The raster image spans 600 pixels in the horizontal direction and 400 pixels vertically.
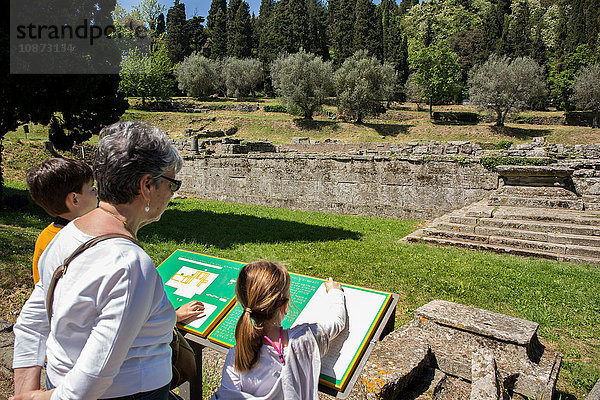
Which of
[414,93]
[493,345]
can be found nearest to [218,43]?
[414,93]

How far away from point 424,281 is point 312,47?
56.6m

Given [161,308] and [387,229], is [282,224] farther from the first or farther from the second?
A: [161,308]

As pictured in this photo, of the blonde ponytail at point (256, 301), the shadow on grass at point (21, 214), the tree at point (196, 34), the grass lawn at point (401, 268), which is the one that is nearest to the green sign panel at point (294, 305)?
the blonde ponytail at point (256, 301)

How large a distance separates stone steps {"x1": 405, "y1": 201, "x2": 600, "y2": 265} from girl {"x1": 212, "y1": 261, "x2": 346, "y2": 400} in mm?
7428

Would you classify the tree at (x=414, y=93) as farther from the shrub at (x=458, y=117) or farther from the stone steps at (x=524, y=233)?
the stone steps at (x=524, y=233)

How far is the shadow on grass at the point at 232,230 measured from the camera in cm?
844

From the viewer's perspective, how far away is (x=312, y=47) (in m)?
56.8

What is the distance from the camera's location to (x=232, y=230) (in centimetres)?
945

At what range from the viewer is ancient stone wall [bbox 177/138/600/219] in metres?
11.5

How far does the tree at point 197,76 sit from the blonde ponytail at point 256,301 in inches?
1940

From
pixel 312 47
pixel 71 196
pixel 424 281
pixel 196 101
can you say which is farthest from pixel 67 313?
pixel 312 47

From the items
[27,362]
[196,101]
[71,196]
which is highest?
[196,101]

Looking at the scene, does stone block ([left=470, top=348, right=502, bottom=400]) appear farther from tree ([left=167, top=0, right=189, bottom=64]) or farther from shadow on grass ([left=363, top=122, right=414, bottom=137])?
tree ([left=167, top=0, right=189, bottom=64])

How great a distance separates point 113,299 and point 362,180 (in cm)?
1203
